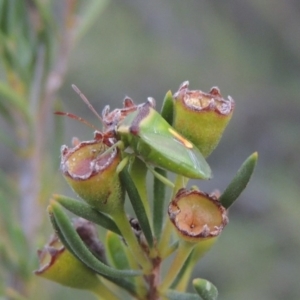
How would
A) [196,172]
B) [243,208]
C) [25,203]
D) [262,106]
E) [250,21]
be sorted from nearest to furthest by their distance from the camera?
[196,172] → [25,203] → [243,208] → [262,106] → [250,21]

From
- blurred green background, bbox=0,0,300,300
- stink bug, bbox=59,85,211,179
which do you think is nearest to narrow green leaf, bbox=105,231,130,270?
stink bug, bbox=59,85,211,179

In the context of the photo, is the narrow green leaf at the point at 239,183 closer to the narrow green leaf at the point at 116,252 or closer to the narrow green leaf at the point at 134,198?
the narrow green leaf at the point at 134,198

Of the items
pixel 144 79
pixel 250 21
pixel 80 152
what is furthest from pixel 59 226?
pixel 250 21

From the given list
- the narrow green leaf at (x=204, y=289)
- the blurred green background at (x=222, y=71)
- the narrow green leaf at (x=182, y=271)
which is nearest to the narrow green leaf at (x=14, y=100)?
the narrow green leaf at (x=182, y=271)

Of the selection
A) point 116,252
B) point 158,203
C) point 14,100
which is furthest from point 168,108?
point 14,100

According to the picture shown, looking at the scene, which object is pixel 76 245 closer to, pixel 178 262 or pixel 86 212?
pixel 86 212

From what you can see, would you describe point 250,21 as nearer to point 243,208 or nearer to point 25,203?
point 243,208

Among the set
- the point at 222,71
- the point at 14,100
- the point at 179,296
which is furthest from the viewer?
the point at 222,71
